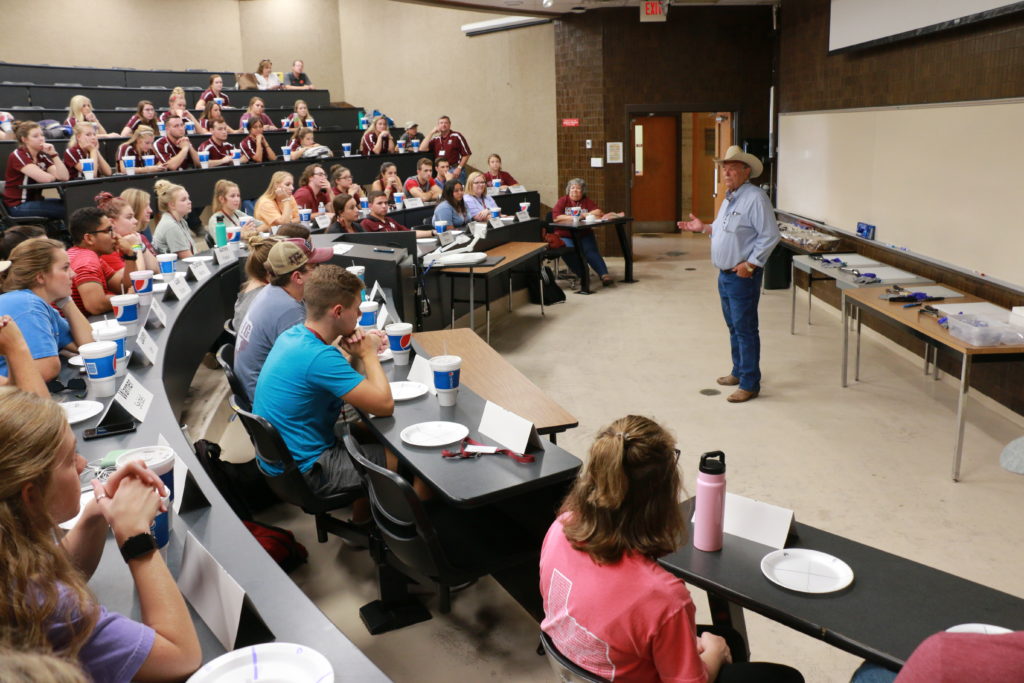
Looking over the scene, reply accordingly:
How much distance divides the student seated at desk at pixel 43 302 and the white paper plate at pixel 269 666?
1.95m

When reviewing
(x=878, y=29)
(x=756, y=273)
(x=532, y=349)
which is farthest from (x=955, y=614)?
(x=878, y=29)

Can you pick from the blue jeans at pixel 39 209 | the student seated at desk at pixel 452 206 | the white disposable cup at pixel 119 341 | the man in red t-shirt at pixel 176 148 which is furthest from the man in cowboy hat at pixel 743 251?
the man in red t-shirt at pixel 176 148

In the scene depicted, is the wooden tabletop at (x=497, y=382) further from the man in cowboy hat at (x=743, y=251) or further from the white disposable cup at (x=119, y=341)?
the man in cowboy hat at (x=743, y=251)

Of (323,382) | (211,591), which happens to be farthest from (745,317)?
(211,591)

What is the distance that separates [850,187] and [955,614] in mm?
6183

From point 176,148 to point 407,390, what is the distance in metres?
6.23

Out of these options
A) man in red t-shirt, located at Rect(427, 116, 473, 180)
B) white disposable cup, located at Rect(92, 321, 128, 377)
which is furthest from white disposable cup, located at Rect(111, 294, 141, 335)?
man in red t-shirt, located at Rect(427, 116, 473, 180)

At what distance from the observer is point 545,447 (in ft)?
8.92

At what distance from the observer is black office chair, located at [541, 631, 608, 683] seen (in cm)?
171

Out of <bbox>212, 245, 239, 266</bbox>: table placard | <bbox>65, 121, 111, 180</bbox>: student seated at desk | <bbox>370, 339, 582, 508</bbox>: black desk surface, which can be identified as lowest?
<bbox>370, 339, 582, 508</bbox>: black desk surface

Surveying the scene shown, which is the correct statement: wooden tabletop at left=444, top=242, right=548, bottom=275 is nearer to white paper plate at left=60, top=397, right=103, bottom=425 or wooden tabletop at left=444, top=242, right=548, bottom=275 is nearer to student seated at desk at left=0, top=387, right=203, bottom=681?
white paper plate at left=60, top=397, right=103, bottom=425

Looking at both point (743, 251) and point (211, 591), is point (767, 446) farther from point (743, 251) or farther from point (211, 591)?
point (211, 591)

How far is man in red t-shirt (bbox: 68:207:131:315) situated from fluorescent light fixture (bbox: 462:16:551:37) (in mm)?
8283

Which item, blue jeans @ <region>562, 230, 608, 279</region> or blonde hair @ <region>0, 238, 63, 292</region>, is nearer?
blonde hair @ <region>0, 238, 63, 292</region>
